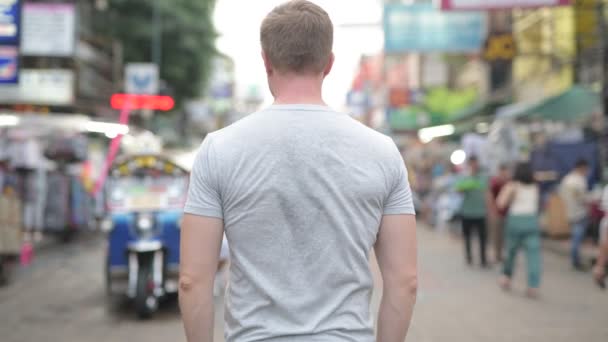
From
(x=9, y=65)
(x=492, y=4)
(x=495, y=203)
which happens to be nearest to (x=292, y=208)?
(x=492, y=4)

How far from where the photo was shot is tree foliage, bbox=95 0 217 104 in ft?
114

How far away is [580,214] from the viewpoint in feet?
39.5

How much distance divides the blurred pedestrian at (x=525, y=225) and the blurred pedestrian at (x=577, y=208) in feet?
7.50

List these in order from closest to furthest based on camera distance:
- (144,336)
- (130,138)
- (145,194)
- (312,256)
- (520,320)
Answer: (312,256) → (144,336) → (520,320) → (145,194) → (130,138)

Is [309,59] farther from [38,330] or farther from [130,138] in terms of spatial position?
[130,138]

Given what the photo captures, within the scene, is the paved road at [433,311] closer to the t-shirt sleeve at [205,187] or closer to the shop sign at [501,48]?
the t-shirt sleeve at [205,187]

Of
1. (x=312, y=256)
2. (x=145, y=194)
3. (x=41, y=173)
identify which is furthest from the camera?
(x=41, y=173)

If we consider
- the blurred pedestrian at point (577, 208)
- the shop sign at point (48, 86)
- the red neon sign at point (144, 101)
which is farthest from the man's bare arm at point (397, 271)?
the red neon sign at point (144, 101)

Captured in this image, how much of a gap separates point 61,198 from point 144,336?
860cm

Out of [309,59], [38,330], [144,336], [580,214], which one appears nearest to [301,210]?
[309,59]

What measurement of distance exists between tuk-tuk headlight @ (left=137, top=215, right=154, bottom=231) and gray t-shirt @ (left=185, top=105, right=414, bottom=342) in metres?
7.08

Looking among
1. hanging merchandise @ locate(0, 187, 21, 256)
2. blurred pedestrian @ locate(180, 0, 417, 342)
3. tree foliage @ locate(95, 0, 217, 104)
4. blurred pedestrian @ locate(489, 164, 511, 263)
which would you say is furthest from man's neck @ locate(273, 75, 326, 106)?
tree foliage @ locate(95, 0, 217, 104)

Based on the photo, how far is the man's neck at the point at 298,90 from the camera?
2100 mm

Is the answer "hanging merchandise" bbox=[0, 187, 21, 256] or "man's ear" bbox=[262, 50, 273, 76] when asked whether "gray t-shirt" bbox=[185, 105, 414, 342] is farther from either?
"hanging merchandise" bbox=[0, 187, 21, 256]
